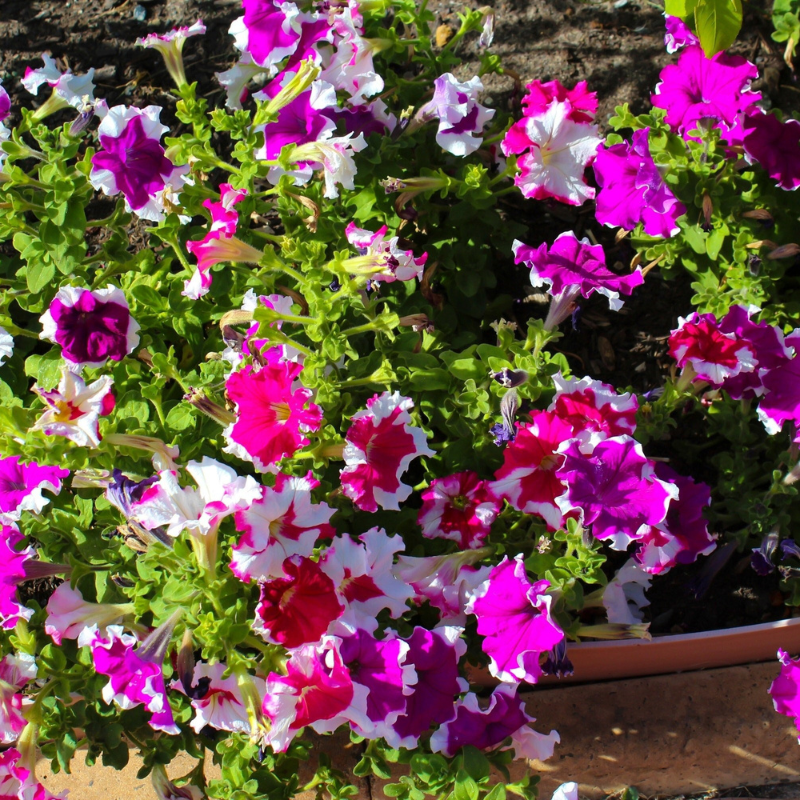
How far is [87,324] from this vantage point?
1668 mm

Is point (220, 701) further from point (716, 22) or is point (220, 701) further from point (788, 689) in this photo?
point (716, 22)

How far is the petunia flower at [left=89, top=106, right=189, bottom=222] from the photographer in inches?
68.6

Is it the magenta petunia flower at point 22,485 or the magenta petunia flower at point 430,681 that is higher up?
the magenta petunia flower at point 22,485

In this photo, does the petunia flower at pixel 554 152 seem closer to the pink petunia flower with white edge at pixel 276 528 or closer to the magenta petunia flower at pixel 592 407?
the magenta petunia flower at pixel 592 407

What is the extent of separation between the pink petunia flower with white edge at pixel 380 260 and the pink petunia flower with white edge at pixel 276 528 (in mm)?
411

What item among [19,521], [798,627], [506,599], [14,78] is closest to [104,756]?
[19,521]

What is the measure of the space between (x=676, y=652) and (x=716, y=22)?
1.50 m

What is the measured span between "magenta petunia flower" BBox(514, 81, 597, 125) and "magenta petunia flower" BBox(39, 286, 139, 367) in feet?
3.32

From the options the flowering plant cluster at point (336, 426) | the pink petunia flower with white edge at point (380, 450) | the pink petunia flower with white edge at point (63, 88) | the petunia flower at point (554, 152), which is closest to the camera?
the flowering plant cluster at point (336, 426)

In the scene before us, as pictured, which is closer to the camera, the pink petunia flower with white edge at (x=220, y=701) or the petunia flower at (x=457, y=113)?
the pink petunia flower with white edge at (x=220, y=701)

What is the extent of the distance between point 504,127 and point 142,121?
96 centimetres

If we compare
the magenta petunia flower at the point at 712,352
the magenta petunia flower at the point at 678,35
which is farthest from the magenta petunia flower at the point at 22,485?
the magenta petunia flower at the point at 678,35

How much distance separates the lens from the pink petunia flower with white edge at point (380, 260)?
4.95 ft

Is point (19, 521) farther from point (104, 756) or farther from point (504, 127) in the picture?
point (504, 127)
